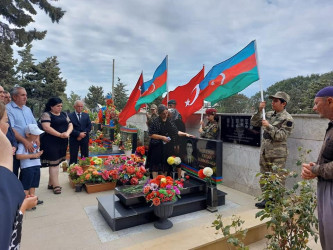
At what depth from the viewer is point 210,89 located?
434 cm

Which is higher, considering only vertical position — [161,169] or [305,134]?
[305,134]

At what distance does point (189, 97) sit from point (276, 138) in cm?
247

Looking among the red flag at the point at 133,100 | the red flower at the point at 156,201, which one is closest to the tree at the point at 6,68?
the red flag at the point at 133,100

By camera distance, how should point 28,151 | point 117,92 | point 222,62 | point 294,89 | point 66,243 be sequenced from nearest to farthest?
point 66,243, point 28,151, point 222,62, point 294,89, point 117,92

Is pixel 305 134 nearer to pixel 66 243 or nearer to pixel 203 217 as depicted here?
pixel 203 217

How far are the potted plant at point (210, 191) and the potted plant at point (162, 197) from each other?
2.45ft

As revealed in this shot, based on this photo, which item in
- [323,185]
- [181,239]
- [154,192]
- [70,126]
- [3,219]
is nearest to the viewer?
[3,219]

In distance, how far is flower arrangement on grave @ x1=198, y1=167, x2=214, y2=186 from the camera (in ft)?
11.8

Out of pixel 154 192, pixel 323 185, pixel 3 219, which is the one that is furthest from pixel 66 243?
pixel 323 185

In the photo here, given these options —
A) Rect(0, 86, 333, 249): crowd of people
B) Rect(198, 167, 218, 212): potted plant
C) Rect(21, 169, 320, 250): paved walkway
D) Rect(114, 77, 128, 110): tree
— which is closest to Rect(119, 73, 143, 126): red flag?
Rect(0, 86, 333, 249): crowd of people

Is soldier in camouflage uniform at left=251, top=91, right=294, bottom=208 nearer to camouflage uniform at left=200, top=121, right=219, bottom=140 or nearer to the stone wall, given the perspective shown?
the stone wall

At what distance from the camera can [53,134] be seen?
4055 millimetres


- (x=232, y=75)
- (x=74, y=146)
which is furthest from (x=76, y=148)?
(x=232, y=75)

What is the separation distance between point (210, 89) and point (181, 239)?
9.48 ft
